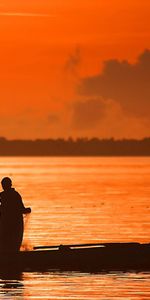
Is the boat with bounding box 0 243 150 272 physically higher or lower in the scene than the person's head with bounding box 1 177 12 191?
lower

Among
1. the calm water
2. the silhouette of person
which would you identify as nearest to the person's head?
the silhouette of person

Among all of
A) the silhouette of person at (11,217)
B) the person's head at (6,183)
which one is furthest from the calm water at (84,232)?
the person's head at (6,183)

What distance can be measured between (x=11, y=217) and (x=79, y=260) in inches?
77.7

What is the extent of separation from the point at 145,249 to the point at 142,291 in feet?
12.2

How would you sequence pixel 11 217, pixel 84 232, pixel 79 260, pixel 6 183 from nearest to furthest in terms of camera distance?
pixel 6 183 < pixel 11 217 < pixel 79 260 < pixel 84 232

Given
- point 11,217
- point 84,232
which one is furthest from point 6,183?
point 84,232

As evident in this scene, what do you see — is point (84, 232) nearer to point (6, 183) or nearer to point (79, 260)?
point (79, 260)

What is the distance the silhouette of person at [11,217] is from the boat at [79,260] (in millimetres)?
348

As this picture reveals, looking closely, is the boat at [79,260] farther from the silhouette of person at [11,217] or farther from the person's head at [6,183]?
the person's head at [6,183]

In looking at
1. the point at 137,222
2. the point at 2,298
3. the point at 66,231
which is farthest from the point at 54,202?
the point at 2,298

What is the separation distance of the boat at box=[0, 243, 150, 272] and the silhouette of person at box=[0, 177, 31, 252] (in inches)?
13.7

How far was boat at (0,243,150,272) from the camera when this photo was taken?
2931 centimetres

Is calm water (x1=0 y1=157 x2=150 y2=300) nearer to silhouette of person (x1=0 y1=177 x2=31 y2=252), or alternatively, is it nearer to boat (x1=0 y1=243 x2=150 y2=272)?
boat (x1=0 y1=243 x2=150 y2=272)

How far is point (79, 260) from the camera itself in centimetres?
2967
